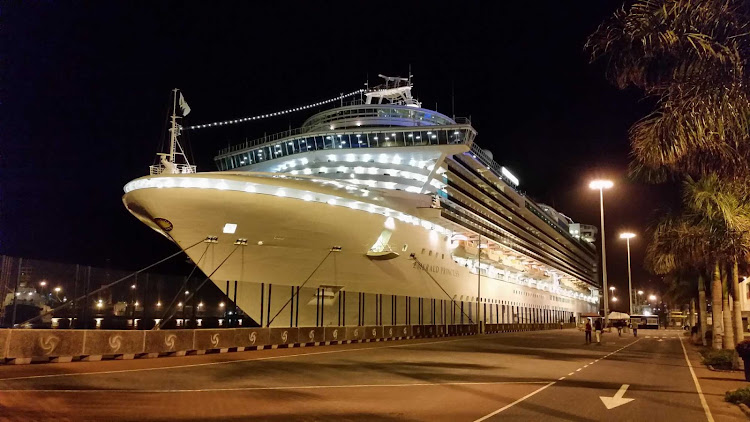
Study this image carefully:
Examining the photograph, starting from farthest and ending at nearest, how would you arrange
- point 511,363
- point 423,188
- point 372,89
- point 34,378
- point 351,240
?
point 372,89 → point 423,188 → point 351,240 → point 511,363 → point 34,378

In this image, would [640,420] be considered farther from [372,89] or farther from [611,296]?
[611,296]

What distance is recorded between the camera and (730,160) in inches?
A: 407

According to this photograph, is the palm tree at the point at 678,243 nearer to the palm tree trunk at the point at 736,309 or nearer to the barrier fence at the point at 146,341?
the palm tree trunk at the point at 736,309

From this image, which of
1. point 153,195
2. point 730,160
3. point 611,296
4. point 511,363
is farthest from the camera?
point 611,296

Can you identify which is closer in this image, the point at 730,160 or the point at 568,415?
the point at 568,415

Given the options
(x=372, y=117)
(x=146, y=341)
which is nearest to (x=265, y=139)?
(x=372, y=117)

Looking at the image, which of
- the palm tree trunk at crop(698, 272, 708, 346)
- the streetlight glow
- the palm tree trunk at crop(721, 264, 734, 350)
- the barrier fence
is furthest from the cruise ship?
the palm tree trunk at crop(698, 272, 708, 346)

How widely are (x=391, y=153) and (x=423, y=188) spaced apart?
3.10 meters

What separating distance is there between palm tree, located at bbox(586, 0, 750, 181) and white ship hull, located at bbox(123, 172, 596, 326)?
17.7 m

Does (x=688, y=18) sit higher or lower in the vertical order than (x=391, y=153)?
lower

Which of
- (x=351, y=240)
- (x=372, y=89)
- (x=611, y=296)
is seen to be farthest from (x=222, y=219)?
(x=611, y=296)

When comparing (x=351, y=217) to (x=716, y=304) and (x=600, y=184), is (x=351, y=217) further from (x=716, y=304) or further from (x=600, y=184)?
(x=600, y=184)

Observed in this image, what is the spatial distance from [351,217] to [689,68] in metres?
20.0

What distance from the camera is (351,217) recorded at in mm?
28375
